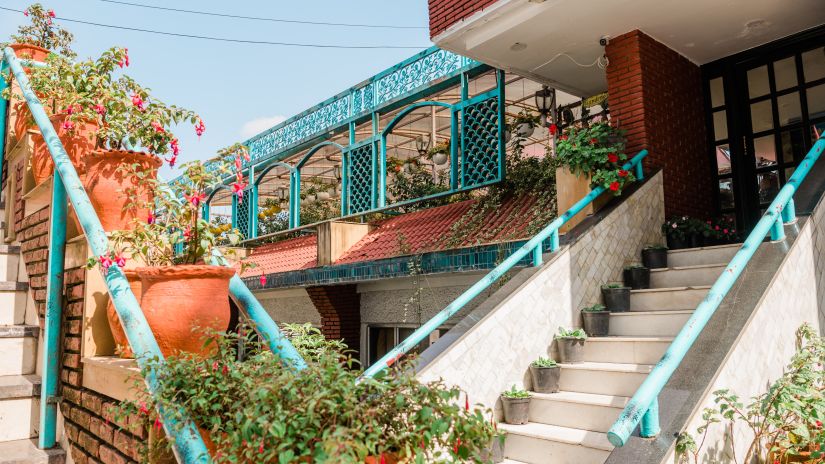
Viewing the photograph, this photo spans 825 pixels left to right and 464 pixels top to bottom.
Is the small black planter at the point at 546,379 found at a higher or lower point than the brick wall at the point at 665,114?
lower

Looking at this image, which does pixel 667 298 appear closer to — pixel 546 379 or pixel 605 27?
pixel 546 379

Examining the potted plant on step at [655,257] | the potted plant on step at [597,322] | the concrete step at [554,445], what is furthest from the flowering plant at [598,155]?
the concrete step at [554,445]

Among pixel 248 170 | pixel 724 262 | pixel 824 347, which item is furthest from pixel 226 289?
pixel 248 170

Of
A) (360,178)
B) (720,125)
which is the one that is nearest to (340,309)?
(360,178)

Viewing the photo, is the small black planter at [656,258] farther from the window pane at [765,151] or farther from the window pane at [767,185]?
the window pane at [765,151]

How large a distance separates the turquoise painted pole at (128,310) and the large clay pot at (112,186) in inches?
7.8

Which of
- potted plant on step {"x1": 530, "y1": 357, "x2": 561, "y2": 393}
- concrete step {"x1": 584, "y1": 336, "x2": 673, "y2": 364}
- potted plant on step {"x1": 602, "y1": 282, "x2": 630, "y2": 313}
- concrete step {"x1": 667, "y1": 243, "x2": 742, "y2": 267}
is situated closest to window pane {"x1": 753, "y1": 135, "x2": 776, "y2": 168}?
concrete step {"x1": 667, "y1": 243, "x2": 742, "y2": 267}

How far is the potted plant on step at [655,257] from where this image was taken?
19.9ft

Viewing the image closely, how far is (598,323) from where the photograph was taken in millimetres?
5273

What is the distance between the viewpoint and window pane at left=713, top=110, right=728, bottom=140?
25.3 ft

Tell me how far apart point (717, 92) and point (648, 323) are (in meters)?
4.21

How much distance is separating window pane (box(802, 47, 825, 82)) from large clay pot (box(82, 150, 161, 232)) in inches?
283

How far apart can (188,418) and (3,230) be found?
4101mm

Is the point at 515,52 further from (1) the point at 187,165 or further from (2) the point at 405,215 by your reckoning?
(1) the point at 187,165
